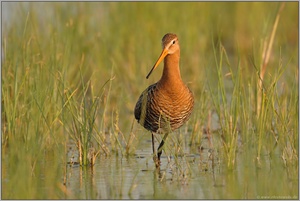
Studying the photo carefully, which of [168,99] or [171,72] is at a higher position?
[171,72]

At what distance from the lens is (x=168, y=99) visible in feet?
28.3

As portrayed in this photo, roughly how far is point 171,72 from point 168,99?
1.08 ft

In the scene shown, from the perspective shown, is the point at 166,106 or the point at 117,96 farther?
the point at 117,96

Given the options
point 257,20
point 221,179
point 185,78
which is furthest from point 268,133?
point 257,20

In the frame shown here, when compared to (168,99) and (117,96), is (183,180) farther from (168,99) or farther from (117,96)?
(117,96)

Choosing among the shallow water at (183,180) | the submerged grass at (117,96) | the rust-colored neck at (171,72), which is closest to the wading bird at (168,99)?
the rust-colored neck at (171,72)

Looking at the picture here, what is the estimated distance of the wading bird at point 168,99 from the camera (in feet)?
28.3

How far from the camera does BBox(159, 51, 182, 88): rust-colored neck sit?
8.66 meters

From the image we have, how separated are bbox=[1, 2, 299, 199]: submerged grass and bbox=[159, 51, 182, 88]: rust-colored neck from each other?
34 centimetres

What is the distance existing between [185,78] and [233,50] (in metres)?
3.36

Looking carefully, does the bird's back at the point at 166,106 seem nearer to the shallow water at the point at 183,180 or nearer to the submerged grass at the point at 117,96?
the submerged grass at the point at 117,96

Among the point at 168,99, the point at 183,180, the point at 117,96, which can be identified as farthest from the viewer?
the point at 117,96

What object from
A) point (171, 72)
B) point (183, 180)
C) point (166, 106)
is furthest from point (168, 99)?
point (183, 180)

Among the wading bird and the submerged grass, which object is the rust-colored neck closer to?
the wading bird
